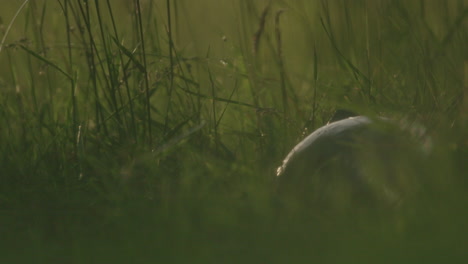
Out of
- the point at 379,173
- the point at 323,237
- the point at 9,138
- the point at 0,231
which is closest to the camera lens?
the point at 323,237

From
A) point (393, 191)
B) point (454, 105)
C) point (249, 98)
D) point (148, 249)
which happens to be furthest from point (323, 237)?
point (249, 98)

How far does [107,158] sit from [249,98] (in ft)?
2.08

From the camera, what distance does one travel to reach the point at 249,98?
8.16 ft

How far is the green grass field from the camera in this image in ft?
4.63

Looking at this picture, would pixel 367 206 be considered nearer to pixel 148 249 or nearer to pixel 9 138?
pixel 148 249

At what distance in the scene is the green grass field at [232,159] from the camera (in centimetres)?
141

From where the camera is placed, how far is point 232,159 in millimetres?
2068

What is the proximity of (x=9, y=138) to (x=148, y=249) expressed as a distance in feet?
3.10

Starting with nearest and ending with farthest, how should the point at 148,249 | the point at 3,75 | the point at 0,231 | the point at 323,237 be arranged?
1. the point at 323,237
2. the point at 148,249
3. the point at 0,231
4. the point at 3,75

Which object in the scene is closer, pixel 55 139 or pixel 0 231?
pixel 0 231

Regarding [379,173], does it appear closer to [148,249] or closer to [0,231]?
[148,249]

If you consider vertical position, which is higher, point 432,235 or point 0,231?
point 432,235

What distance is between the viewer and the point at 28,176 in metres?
2.03

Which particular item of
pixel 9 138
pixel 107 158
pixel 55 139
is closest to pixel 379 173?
pixel 107 158
